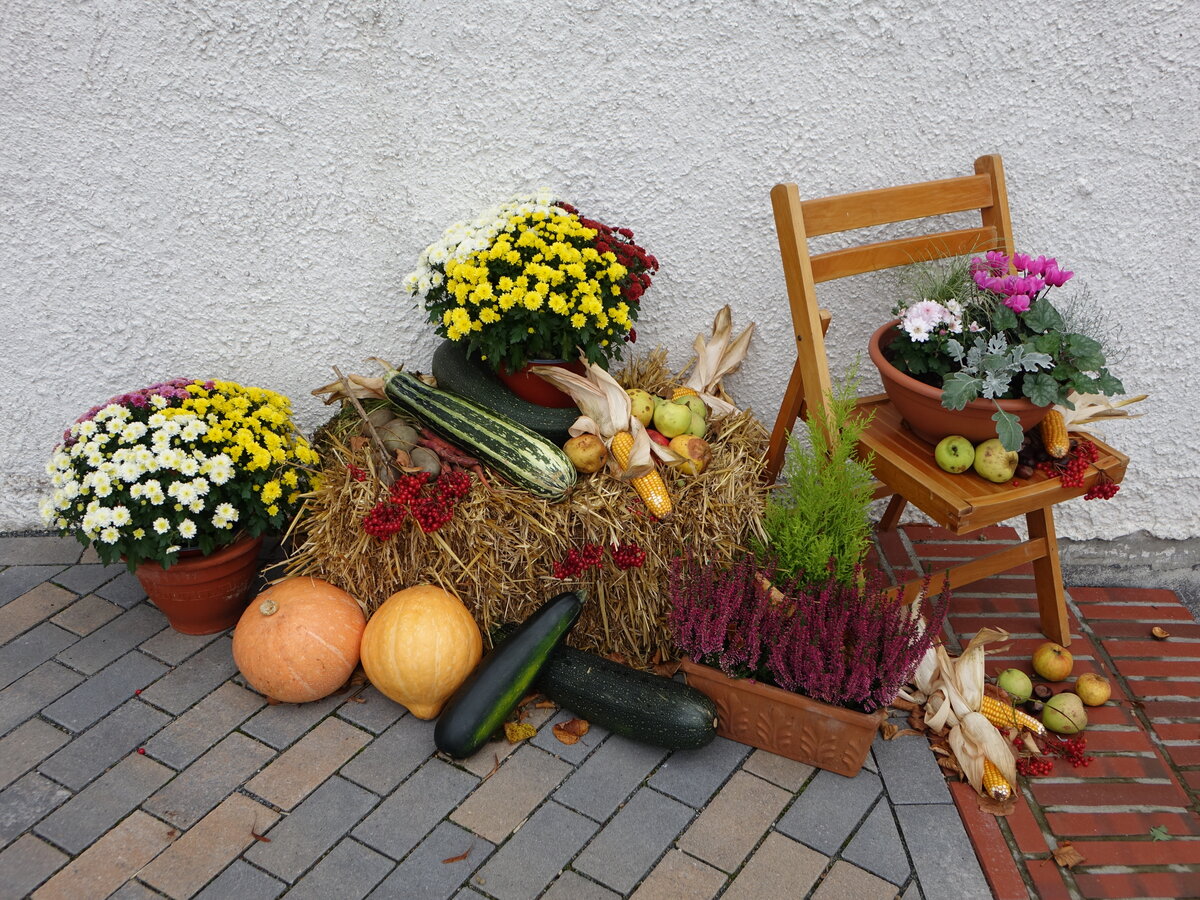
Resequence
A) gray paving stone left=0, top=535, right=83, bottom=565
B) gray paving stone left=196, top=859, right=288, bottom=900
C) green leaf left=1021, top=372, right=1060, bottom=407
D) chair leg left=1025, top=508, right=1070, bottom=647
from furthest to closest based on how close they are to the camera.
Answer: gray paving stone left=0, top=535, right=83, bottom=565
chair leg left=1025, top=508, right=1070, bottom=647
green leaf left=1021, top=372, right=1060, bottom=407
gray paving stone left=196, top=859, right=288, bottom=900

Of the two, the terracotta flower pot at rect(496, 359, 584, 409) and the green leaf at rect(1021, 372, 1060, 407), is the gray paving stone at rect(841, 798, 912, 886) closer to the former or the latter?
the green leaf at rect(1021, 372, 1060, 407)

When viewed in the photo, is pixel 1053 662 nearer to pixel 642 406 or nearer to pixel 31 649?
pixel 642 406

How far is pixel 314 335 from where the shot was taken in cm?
349

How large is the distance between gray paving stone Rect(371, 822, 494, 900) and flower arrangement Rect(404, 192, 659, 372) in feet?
4.99

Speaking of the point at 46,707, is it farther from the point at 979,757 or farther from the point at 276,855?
the point at 979,757

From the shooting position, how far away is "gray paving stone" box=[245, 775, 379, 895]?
2447 mm

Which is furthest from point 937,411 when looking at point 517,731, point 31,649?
point 31,649

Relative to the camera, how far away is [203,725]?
288 centimetres

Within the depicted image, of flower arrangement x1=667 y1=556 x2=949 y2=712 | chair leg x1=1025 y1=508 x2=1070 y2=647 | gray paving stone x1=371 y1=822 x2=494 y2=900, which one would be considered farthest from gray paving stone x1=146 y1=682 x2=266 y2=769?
chair leg x1=1025 y1=508 x2=1070 y2=647

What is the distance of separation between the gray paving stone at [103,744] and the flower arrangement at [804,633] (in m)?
1.80

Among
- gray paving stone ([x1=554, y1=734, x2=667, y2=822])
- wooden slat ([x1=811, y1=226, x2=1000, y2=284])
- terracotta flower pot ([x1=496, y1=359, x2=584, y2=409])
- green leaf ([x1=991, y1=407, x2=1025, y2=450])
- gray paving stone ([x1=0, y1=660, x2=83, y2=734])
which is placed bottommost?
gray paving stone ([x1=554, y1=734, x2=667, y2=822])

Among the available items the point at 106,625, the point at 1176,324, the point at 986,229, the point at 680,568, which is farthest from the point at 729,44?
the point at 106,625

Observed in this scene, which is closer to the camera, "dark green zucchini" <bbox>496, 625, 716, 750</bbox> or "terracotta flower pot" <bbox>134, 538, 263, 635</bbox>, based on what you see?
"dark green zucchini" <bbox>496, 625, 716, 750</bbox>

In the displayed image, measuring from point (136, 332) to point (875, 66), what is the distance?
2.99 m
